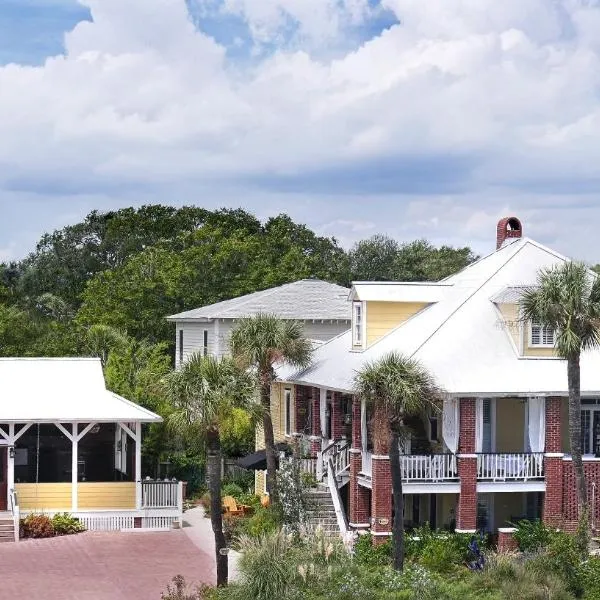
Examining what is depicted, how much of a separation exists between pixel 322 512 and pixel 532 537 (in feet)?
19.5

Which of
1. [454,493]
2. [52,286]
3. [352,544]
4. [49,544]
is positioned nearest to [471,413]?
[454,493]

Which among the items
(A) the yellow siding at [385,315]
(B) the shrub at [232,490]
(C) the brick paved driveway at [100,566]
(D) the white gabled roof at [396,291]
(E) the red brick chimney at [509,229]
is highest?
(E) the red brick chimney at [509,229]

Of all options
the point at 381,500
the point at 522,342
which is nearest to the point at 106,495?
the point at 381,500

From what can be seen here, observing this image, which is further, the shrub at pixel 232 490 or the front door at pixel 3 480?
the shrub at pixel 232 490

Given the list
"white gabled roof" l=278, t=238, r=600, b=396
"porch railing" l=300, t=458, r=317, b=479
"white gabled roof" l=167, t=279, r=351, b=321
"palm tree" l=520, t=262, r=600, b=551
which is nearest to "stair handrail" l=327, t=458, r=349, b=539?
"porch railing" l=300, t=458, r=317, b=479

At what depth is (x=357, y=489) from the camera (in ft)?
116

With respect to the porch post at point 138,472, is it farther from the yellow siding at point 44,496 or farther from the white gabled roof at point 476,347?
the white gabled roof at point 476,347

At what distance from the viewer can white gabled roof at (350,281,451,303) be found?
38156 millimetres

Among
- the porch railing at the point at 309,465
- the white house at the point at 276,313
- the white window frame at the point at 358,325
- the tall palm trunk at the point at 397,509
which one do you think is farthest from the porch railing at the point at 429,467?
the white house at the point at 276,313

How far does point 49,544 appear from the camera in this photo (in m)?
36.0

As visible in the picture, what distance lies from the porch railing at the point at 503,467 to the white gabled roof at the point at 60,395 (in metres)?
10.4

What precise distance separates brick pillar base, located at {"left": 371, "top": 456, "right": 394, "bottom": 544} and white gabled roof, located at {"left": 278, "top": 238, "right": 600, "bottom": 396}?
2.28 meters

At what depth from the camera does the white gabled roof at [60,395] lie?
3891cm

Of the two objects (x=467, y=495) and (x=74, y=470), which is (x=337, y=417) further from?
(x=74, y=470)
